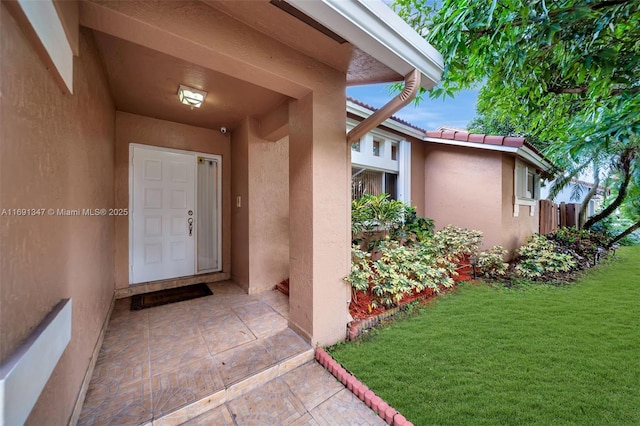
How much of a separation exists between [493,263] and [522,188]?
3064 millimetres

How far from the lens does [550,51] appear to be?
2844mm

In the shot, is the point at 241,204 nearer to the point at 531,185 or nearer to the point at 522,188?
the point at 522,188

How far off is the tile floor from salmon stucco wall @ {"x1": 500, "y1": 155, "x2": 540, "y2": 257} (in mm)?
5356

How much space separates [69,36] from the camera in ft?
4.33

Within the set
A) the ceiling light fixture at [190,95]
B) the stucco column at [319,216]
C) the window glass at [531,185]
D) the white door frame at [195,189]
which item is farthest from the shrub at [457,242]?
the ceiling light fixture at [190,95]

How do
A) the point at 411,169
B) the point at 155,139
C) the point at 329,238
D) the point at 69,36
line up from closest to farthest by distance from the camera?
the point at 69,36 → the point at 329,238 → the point at 155,139 → the point at 411,169

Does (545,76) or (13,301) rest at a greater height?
(545,76)

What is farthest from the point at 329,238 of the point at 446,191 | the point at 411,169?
the point at 446,191

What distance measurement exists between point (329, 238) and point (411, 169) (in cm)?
421

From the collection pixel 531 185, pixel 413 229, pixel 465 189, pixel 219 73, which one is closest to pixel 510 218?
pixel 465 189

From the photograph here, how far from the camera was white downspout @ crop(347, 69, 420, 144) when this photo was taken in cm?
218

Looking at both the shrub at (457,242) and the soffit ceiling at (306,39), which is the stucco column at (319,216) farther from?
the shrub at (457,242)

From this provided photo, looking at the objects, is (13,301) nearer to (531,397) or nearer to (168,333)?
(168,333)

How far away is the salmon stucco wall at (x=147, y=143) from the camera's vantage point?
3.44 metres
